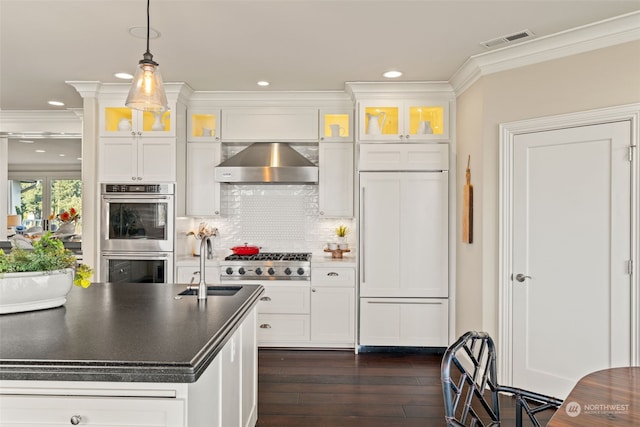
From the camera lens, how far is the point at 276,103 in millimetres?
4621

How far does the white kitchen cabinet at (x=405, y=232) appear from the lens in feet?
14.0

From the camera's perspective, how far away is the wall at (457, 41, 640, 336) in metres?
2.90

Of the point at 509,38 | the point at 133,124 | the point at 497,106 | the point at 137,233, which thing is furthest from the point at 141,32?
the point at 497,106

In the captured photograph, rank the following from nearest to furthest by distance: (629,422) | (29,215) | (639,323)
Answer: (629,422)
(639,323)
(29,215)

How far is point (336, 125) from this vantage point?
4605 millimetres

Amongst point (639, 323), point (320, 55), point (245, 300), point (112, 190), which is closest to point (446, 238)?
point (639, 323)

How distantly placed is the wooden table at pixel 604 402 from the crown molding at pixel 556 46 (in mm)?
2281

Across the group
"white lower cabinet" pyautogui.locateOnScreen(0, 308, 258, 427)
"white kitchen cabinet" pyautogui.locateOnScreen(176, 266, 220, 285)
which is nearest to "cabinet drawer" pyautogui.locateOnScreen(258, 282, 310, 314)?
"white kitchen cabinet" pyautogui.locateOnScreen(176, 266, 220, 285)

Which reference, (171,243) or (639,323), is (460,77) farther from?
(171,243)

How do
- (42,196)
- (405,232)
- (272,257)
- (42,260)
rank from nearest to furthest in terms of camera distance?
1. (42,260)
2. (405,232)
3. (272,257)
4. (42,196)

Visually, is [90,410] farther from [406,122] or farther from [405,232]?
[406,122]

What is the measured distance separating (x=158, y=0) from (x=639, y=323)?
144 inches

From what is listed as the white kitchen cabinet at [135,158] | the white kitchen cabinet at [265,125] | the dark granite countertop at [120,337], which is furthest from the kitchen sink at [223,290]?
the white kitchen cabinet at [265,125]

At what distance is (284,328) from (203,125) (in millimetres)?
2394
